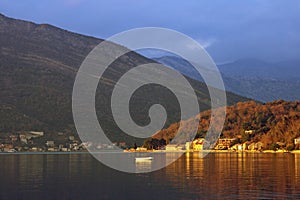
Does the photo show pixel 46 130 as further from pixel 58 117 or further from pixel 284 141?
pixel 284 141

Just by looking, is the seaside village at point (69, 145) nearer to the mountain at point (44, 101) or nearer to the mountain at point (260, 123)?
the mountain at point (44, 101)

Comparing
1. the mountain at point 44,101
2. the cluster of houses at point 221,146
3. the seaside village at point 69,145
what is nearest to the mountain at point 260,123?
the cluster of houses at point 221,146

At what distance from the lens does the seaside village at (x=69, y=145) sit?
150m

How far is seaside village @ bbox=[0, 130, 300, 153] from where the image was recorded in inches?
5896

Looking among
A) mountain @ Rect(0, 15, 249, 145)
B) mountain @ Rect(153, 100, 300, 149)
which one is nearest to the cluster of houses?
mountain @ Rect(153, 100, 300, 149)

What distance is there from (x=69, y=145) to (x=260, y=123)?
60816 mm

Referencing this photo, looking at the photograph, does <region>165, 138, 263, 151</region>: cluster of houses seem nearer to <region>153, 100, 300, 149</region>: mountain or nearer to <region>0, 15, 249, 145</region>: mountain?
<region>153, 100, 300, 149</region>: mountain

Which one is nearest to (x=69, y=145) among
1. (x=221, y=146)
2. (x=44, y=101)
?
(x=44, y=101)

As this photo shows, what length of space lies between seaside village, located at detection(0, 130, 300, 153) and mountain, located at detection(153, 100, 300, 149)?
8.62 ft

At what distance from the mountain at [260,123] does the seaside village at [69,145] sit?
2.63 m

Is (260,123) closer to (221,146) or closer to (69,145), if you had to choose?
(221,146)

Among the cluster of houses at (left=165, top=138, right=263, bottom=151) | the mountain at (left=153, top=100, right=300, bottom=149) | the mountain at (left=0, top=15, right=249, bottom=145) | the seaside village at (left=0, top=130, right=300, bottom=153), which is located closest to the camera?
the mountain at (left=153, top=100, right=300, bottom=149)

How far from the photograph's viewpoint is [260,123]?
16000 centimetres

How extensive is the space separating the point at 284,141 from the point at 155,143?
1897 inches
